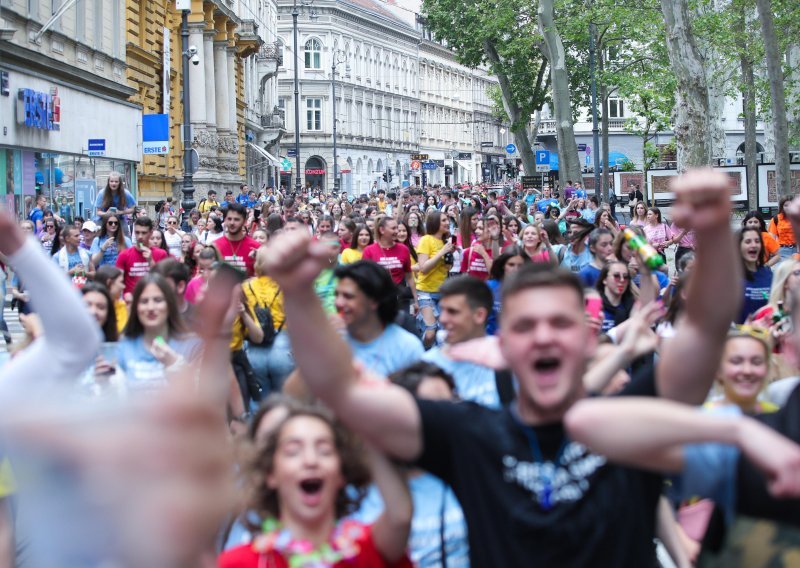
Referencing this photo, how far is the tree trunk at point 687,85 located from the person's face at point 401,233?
47.8 ft

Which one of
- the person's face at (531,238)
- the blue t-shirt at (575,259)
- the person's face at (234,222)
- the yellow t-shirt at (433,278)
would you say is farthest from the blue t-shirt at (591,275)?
the person's face at (234,222)

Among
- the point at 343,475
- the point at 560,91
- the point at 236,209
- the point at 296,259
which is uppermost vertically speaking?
the point at 560,91

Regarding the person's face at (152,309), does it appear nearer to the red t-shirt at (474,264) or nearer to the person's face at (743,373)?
the person's face at (743,373)

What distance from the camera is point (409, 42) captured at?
123 metres

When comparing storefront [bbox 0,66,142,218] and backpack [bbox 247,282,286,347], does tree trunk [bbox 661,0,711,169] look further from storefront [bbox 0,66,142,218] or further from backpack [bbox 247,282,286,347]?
backpack [bbox 247,282,286,347]

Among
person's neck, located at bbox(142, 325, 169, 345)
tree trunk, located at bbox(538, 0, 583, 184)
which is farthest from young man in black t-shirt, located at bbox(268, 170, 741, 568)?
tree trunk, located at bbox(538, 0, 583, 184)

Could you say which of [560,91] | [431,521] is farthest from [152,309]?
[560,91]

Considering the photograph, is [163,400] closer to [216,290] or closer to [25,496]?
[25,496]

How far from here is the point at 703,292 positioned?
313cm

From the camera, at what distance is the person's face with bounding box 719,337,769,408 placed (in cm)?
555

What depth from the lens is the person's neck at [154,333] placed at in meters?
7.65

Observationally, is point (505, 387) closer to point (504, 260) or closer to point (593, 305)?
point (593, 305)

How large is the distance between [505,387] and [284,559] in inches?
65.9

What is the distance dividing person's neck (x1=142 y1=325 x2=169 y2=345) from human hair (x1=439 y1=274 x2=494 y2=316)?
61.4 inches
